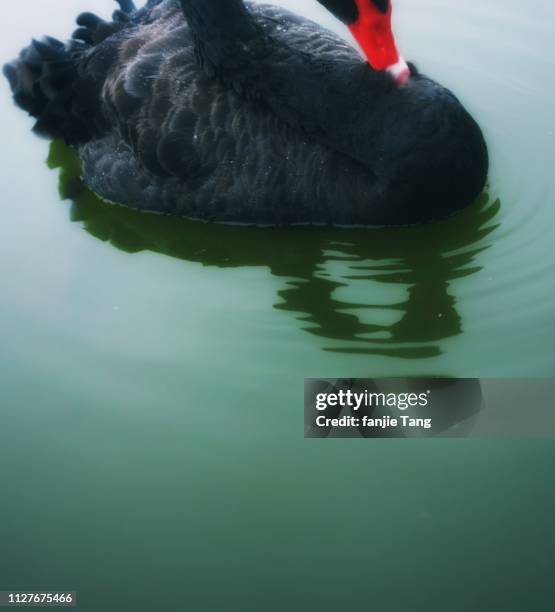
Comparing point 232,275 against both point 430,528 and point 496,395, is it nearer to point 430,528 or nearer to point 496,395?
point 496,395

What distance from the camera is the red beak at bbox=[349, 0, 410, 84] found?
3219mm

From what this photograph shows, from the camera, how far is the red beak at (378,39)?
10.6ft

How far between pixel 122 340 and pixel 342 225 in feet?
3.15

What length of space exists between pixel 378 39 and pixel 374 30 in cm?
4

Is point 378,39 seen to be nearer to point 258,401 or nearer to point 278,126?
point 278,126

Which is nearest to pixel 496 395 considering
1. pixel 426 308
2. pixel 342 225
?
pixel 426 308

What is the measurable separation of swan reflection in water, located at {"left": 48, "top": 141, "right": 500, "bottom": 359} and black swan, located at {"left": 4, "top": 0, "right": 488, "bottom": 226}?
0.06 meters

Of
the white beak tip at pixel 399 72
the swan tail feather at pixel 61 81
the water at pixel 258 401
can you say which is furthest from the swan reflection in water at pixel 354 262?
the white beak tip at pixel 399 72

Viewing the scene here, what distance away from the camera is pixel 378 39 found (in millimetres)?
3246

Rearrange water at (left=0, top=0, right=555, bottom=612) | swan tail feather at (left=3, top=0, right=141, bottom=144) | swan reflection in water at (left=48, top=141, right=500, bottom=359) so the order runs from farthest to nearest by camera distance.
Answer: swan tail feather at (left=3, top=0, right=141, bottom=144), swan reflection in water at (left=48, top=141, right=500, bottom=359), water at (left=0, top=0, right=555, bottom=612)

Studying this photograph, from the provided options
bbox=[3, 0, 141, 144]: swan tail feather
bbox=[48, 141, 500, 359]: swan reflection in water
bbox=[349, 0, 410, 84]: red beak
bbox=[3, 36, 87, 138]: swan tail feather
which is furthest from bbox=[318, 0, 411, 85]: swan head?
bbox=[3, 36, 87, 138]: swan tail feather

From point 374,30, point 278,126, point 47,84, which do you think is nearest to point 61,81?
point 47,84

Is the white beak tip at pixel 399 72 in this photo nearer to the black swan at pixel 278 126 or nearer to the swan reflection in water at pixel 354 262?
the black swan at pixel 278 126

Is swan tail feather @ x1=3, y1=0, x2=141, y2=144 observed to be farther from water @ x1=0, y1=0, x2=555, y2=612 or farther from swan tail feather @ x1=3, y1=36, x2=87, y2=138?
water @ x1=0, y1=0, x2=555, y2=612
